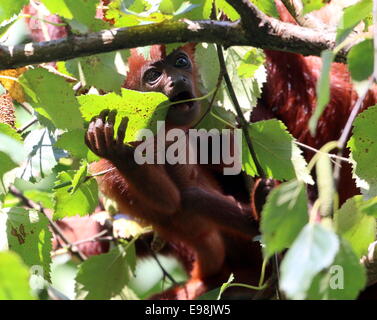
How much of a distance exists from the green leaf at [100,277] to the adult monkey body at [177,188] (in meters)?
0.34

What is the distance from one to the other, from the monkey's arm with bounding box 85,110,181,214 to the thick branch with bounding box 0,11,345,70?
705 millimetres

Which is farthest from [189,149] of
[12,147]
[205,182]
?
[12,147]

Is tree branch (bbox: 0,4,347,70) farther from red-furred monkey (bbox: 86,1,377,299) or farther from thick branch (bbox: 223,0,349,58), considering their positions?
red-furred monkey (bbox: 86,1,377,299)

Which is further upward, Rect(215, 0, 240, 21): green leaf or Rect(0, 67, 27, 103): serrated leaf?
Rect(215, 0, 240, 21): green leaf

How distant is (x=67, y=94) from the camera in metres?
1.56

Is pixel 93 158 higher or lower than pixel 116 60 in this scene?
lower

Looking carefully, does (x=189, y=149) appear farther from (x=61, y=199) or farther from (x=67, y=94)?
(x=67, y=94)

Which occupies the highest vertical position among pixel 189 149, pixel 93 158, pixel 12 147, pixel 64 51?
pixel 64 51

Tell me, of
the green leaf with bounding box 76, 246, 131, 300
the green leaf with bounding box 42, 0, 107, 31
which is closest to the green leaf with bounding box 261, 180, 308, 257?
the green leaf with bounding box 42, 0, 107, 31

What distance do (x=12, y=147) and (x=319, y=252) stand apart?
66 cm

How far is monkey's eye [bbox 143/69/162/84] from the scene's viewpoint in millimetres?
2504

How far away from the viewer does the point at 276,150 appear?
68.3 inches

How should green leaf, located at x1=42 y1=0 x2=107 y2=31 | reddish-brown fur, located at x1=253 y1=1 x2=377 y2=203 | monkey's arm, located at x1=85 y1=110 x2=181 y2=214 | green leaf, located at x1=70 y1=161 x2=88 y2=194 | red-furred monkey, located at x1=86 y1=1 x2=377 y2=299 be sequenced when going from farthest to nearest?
reddish-brown fur, located at x1=253 y1=1 x2=377 y2=203 < red-furred monkey, located at x1=86 y1=1 x2=377 y2=299 < monkey's arm, located at x1=85 y1=110 x2=181 y2=214 < green leaf, located at x1=70 y1=161 x2=88 y2=194 < green leaf, located at x1=42 y1=0 x2=107 y2=31

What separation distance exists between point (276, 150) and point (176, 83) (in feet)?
2.29
